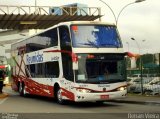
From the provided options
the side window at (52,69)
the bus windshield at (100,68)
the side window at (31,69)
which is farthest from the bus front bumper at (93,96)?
the side window at (31,69)

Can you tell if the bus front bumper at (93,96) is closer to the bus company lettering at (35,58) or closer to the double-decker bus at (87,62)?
the double-decker bus at (87,62)

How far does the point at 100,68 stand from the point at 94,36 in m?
1.52

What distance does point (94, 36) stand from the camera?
20750 millimetres

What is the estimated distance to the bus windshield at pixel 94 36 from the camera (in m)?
20.4

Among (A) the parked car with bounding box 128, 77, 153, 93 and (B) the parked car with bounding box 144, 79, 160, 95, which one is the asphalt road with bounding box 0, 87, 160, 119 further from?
(A) the parked car with bounding box 128, 77, 153, 93

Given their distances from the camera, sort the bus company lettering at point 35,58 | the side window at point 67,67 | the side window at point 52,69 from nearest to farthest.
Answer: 1. the side window at point 67,67
2. the side window at point 52,69
3. the bus company lettering at point 35,58

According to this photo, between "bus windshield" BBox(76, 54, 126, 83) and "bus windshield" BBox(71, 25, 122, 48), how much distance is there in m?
0.55

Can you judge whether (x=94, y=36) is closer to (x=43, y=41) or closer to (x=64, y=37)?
(x=64, y=37)

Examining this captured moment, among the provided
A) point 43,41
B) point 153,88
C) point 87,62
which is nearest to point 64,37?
point 87,62

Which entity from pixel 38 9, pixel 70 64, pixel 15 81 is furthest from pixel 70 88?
pixel 38 9

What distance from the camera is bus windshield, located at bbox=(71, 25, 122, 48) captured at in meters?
20.4

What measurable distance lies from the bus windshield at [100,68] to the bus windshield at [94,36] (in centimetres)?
55

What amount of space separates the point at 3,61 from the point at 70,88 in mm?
33709

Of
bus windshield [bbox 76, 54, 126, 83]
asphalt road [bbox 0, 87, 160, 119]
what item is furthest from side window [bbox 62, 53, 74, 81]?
asphalt road [bbox 0, 87, 160, 119]
